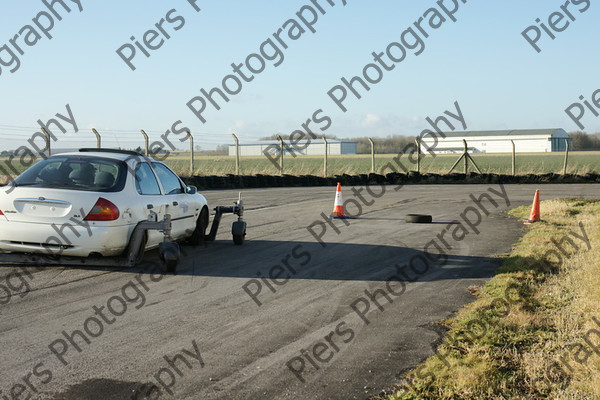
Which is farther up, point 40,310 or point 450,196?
point 40,310

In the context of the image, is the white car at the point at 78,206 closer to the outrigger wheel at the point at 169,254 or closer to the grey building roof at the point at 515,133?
the outrigger wheel at the point at 169,254

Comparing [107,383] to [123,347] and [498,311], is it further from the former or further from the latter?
[498,311]

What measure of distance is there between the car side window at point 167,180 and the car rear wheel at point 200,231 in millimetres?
801

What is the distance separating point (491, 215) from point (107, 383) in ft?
46.9

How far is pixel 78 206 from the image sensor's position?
332 inches

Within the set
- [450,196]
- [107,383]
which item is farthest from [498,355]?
[450,196]

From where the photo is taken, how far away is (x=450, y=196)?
24625mm

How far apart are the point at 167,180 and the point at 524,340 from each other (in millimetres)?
6152

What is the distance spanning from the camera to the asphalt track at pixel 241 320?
191 inches

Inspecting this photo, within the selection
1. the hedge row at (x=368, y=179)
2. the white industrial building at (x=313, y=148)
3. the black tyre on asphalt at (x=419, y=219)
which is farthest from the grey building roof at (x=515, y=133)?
the black tyre on asphalt at (x=419, y=219)

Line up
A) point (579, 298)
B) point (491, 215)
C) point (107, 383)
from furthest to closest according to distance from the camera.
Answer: point (491, 215) < point (579, 298) < point (107, 383)

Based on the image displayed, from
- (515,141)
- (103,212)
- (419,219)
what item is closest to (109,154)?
(103,212)

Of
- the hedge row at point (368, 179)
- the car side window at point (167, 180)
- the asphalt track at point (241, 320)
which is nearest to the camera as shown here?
the asphalt track at point (241, 320)

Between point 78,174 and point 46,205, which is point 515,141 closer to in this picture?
point 78,174
